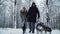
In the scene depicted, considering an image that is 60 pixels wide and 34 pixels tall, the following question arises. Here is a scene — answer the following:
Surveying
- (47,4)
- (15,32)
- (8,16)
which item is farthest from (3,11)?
(47,4)

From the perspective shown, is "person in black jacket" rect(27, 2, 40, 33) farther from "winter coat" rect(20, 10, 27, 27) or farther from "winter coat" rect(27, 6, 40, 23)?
"winter coat" rect(20, 10, 27, 27)

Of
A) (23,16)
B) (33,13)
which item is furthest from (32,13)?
(23,16)

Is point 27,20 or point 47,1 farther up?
point 47,1

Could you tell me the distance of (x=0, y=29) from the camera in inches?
288

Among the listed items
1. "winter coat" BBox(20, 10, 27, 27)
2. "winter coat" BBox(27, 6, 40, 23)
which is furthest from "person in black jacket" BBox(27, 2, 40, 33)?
"winter coat" BBox(20, 10, 27, 27)

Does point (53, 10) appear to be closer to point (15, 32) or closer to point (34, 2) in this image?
point (34, 2)

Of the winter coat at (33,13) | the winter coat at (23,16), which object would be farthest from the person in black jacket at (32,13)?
the winter coat at (23,16)

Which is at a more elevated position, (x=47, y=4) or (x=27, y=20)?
(x=47, y=4)

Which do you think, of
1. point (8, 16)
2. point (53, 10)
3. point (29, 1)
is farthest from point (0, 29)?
point (53, 10)

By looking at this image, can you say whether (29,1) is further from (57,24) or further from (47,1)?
(57,24)

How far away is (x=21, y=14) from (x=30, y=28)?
1.59 feet

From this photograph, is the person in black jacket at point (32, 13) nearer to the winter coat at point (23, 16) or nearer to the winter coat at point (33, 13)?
the winter coat at point (33, 13)

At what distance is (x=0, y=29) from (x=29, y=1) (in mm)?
1167

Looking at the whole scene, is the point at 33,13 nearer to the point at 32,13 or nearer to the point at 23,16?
the point at 32,13
